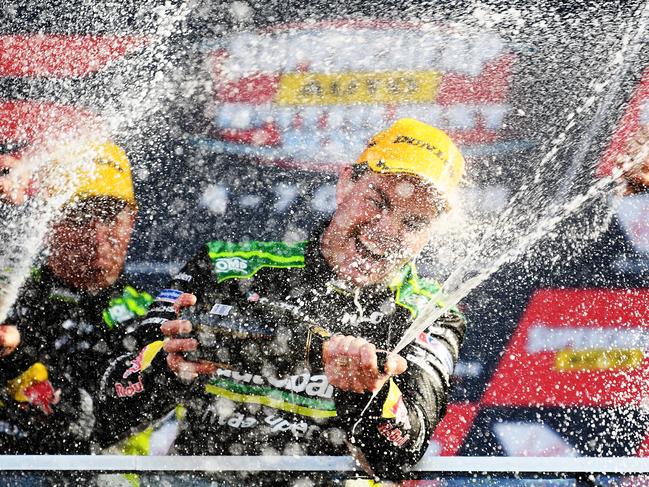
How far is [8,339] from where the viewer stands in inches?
90.7

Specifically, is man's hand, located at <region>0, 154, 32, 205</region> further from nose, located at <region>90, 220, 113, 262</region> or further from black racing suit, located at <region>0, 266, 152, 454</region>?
black racing suit, located at <region>0, 266, 152, 454</region>

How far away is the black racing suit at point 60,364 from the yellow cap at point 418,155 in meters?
0.95

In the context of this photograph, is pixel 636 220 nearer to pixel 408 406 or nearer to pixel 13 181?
pixel 408 406

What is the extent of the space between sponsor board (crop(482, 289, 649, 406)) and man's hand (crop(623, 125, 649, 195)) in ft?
1.19

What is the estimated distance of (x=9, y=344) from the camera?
2295 mm

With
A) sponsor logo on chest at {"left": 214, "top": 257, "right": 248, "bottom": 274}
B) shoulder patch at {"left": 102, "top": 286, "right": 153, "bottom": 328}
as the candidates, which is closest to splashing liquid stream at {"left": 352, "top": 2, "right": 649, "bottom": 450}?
sponsor logo on chest at {"left": 214, "top": 257, "right": 248, "bottom": 274}

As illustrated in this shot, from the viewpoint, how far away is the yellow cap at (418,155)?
2100mm

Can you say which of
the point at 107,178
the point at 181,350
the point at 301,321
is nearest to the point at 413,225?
the point at 301,321

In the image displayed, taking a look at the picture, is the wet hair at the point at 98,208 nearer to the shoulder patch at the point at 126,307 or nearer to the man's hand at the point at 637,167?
the shoulder patch at the point at 126,307

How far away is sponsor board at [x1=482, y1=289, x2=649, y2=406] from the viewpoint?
218cm

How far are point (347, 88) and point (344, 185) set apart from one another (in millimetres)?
488

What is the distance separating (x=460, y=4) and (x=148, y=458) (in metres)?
2.09

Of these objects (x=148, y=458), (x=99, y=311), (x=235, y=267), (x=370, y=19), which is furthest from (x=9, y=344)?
(x=370, y=19)

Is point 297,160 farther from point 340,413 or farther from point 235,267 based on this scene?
point 340,413
